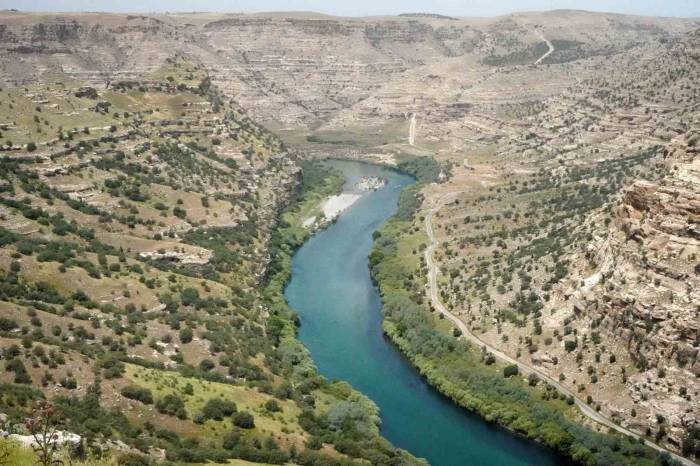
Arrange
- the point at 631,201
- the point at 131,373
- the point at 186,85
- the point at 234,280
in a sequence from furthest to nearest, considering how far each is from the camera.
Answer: the point at 186,85, the point at 234,280, the point at 631,201, the point at 131,373

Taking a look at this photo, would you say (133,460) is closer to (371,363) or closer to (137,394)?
(137,394)

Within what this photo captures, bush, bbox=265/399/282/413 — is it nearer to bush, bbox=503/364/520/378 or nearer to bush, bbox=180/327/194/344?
bush, bbox=180/327/194/344

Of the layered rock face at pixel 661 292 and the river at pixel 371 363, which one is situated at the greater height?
the layered rock face at pixel 661 292

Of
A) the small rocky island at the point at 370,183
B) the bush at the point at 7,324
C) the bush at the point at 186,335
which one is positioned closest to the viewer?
the bush at the point at 7,324

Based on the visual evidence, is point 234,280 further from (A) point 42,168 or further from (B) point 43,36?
(B) point 43,36

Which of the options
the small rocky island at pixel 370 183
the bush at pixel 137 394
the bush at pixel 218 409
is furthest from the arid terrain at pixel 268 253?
the small rocky island at pixel 370 183

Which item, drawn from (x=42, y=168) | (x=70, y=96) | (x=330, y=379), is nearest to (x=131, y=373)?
(x=330, y=379)

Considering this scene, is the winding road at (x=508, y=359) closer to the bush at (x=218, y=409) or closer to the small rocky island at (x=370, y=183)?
the bush at (x=218, y=409)
